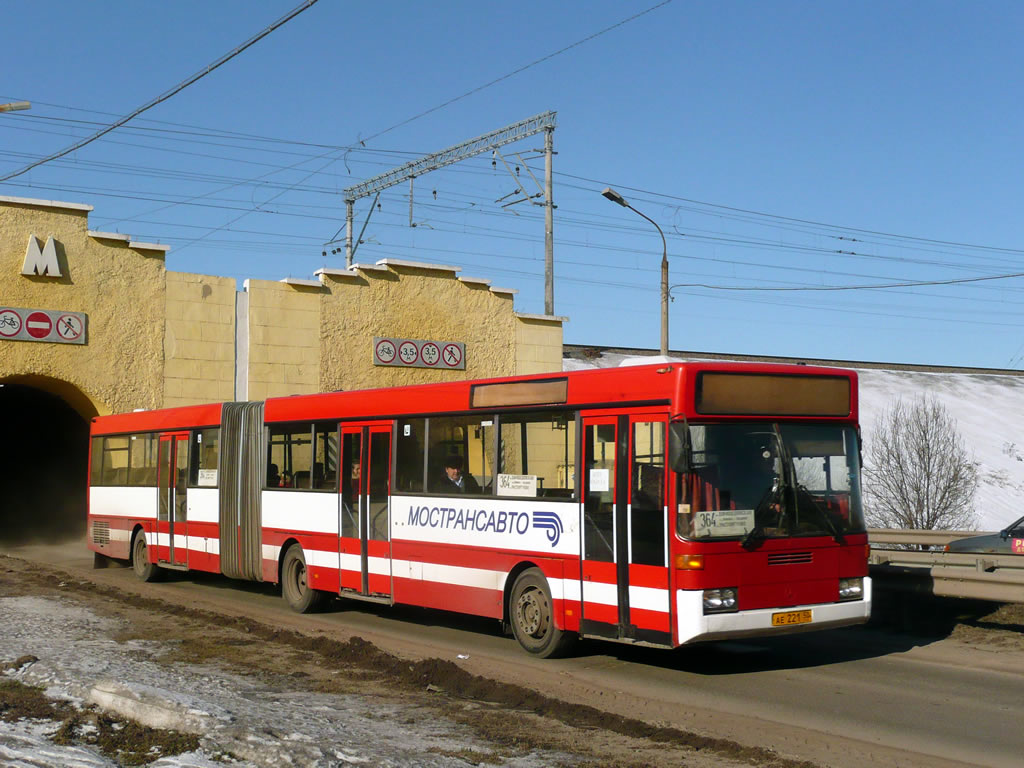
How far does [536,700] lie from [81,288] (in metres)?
24.8

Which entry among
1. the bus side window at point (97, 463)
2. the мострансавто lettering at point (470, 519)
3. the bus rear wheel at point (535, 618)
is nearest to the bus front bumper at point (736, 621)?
the bus rear wheel at point (535, 618)

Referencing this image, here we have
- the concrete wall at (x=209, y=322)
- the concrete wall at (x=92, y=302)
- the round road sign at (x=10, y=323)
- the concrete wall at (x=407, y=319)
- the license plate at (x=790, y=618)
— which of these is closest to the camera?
the license plate at (x=790, y=618)

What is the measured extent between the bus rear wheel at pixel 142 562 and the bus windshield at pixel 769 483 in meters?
13.6

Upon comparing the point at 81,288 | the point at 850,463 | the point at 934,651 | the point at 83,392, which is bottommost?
the point at 934,651

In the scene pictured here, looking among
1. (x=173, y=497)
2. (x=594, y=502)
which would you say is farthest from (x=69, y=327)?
(x=594, y=502)

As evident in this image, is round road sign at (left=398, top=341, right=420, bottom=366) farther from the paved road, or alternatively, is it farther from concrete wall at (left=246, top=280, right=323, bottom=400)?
the paved road

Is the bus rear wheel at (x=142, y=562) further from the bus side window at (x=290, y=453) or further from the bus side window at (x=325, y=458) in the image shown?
the bus side window at (x=325, y=458)

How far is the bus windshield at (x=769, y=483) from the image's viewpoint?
10.2 m

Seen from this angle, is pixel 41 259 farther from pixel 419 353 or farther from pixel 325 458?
pixel 325 458

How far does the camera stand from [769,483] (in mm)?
10453

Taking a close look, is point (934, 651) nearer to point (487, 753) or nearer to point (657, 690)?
point (657, 690)

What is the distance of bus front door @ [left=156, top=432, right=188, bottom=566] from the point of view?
19938 millimetres

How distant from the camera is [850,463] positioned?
A: 1109 centimetres

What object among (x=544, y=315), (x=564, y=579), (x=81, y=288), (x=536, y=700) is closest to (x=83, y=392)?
(x=81, y=288)
